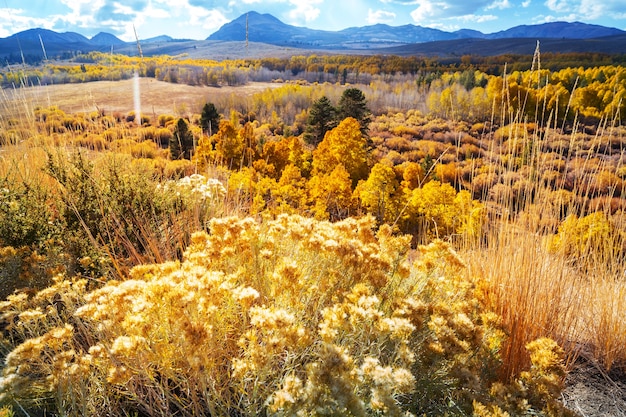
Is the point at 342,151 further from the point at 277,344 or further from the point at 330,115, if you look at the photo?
the point at 277,344

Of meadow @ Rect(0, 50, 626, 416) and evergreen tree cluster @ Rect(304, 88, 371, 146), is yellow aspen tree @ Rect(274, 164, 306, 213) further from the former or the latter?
evergreen tree cluster @ Rect(304, 88, 371, 146)

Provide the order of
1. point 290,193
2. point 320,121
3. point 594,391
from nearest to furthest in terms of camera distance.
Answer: point 594,391 < point 290,193 < point 320,121

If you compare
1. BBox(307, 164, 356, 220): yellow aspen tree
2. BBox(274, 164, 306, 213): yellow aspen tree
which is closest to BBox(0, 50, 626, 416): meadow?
BBox(274, 164, 306, 213): yellow aspen tree

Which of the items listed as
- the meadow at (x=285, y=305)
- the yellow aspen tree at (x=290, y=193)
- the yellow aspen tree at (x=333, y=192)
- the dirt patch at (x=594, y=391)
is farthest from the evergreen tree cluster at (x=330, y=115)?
the dirt patch at (x=594, y=391)

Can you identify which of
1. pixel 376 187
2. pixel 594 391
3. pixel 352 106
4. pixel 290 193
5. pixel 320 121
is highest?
pixel 594 391

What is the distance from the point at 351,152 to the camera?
21219 mm

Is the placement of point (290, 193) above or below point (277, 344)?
below

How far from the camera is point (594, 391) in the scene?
2295 millimetres

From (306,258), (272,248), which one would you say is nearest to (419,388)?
(306,258)

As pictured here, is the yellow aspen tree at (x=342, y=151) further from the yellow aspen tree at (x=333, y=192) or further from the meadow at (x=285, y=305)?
the meadow at (x=285, y=305)

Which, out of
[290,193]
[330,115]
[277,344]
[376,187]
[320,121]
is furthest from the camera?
[330,115]

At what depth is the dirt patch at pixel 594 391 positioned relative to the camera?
210 cm

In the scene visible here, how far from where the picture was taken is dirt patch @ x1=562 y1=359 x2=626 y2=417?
2100mm

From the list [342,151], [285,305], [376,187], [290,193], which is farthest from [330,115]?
[285,305]
